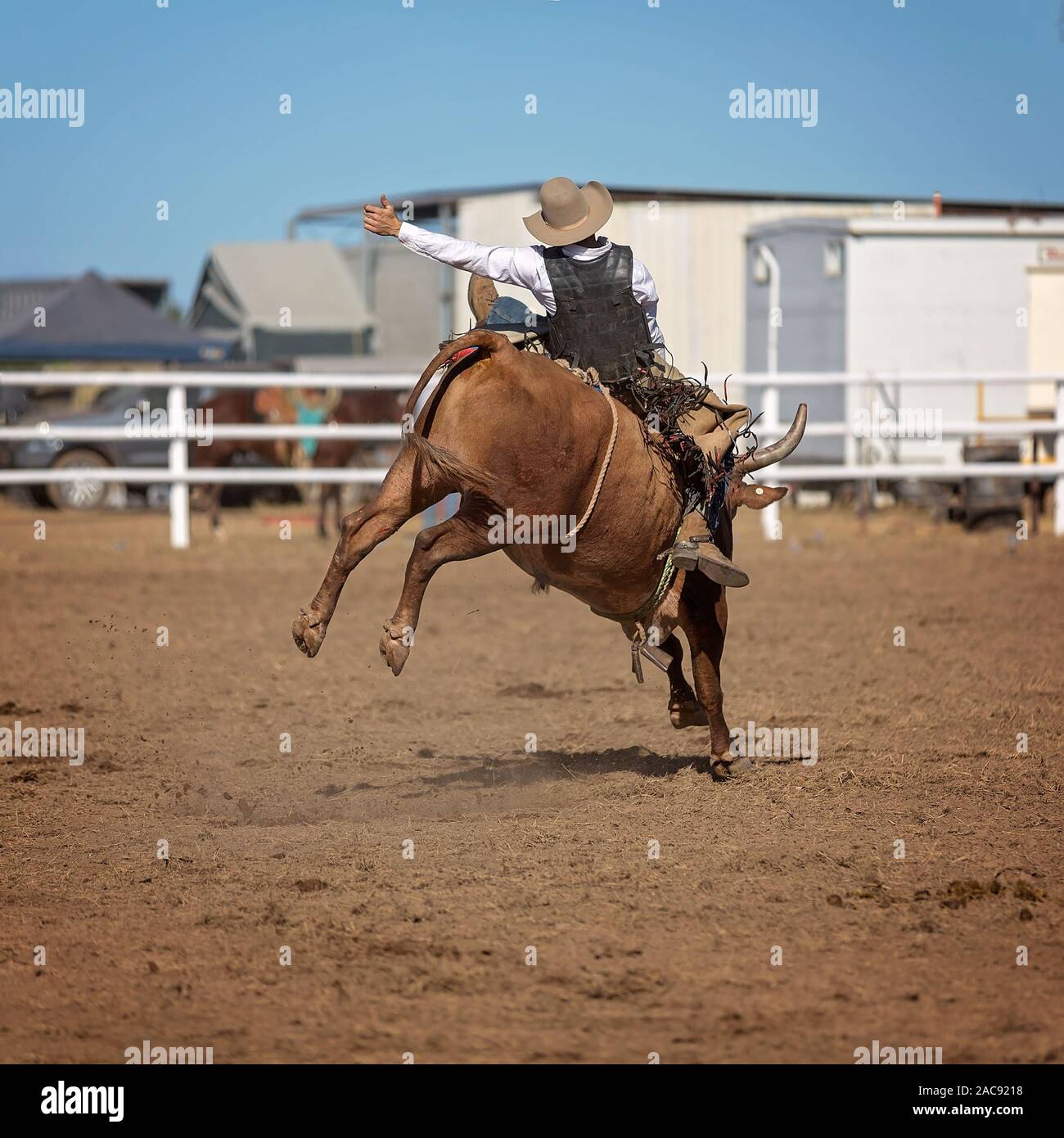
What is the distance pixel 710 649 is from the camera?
239 inches

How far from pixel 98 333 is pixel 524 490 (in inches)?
843

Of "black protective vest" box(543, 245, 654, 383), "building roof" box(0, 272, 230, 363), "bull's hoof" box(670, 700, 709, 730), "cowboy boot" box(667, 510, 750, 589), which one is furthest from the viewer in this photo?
"building roof" box(0, 272, 230, 363)

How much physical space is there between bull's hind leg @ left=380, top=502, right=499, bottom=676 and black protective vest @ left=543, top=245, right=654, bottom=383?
0.79 meters

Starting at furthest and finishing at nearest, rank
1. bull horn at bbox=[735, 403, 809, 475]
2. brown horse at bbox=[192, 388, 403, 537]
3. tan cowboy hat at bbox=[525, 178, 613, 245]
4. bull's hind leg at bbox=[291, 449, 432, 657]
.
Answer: brown horse at bbox=[192, 388, 403, 537]
bull horn at bbox=[735, 403, 809, 475]
tan cowboy hat at bbox=[525, 178, 613, 245]
bull's hind leg at bbox=[291, 449, 432, 657]

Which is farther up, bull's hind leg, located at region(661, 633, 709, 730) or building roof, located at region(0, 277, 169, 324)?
building roof, located at region(0, 277, 169, 324)

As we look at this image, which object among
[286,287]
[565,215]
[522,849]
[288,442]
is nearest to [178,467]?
[288,442]

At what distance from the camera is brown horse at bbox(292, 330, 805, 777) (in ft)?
16.3

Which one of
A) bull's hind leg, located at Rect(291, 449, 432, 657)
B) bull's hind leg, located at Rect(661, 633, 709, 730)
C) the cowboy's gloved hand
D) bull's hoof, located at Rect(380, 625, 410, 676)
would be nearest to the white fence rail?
bull's hind leg, located at Rect(661, 633, 709, 730)

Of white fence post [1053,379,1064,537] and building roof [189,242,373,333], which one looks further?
building roof [189,242,373,333]

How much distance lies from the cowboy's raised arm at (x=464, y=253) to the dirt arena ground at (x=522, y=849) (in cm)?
204

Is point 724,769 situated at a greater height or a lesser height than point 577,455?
lesser

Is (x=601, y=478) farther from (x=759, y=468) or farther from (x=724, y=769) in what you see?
(x=724, y=769)

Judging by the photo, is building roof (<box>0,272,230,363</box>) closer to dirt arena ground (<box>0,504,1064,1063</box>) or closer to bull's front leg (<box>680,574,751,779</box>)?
dirt arena ground (<box>0,504,1064,1063</box>)

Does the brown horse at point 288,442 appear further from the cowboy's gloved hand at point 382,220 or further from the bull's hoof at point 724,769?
the cowboy's gloved hand at point 382,220
